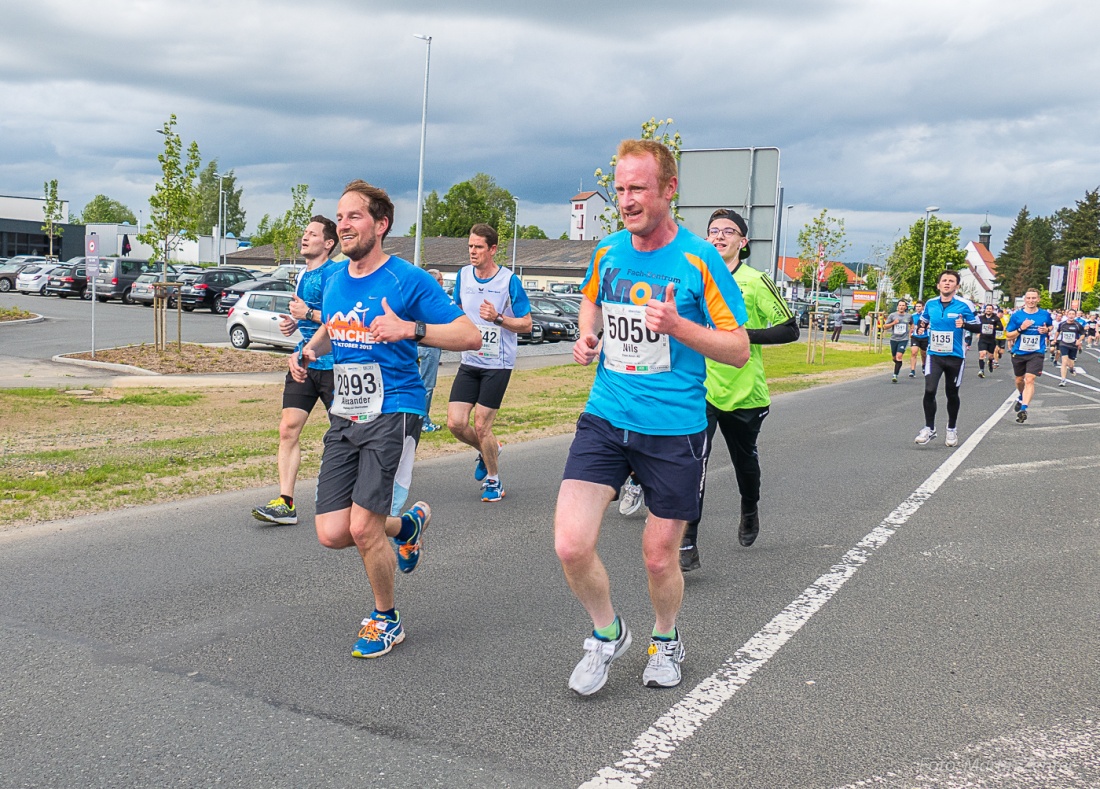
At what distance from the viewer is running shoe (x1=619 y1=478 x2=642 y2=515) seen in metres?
7.29

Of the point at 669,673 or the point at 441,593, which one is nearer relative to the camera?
the point at 669,673

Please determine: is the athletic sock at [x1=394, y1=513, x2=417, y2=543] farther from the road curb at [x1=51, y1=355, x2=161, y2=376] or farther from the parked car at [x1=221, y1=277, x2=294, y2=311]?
the parked car at [x1=221, y1=277, x2=294, y2=311]

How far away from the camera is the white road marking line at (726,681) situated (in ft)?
10.5

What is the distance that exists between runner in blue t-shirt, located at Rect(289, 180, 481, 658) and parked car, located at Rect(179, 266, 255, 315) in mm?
35672

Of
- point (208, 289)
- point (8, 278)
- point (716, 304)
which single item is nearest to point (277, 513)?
point (716, 304)

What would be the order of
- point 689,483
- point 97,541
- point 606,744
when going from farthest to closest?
point 97,541
point 689,483
point 606,744

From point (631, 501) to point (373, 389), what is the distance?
349cm

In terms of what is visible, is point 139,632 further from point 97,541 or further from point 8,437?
point 8,437

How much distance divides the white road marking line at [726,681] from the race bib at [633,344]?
1291 millimetres

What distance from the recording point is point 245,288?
3675 centimetres

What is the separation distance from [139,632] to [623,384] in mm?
2475

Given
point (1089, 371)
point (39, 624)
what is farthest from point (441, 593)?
point (1089, 371)

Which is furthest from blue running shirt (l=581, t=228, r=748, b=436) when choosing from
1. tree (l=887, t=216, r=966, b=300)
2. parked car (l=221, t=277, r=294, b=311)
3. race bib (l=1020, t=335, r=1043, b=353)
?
tree (l=887, t=216, r=966, b=300)

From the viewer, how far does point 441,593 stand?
513 cm
